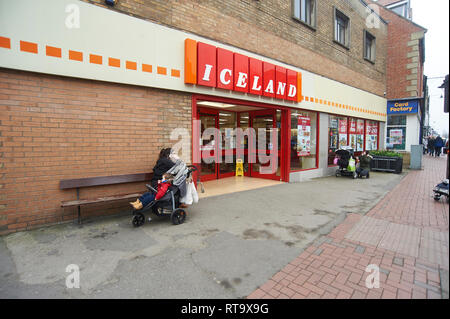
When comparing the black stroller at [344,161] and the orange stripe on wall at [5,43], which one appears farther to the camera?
the black stroller at [344,161]

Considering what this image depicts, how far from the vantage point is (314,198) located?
6.66m

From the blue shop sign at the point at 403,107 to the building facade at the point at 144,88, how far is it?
8033mm

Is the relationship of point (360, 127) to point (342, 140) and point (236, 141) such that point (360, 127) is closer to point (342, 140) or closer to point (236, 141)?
point (342, 140)

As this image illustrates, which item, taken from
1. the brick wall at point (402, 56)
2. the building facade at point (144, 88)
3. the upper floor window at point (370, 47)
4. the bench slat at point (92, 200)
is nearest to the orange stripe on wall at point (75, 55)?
the building facade at point (144, 88)

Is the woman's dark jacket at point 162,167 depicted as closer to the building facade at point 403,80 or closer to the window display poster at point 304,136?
the window display poster at point 304,136

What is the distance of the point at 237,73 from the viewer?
6.96 m

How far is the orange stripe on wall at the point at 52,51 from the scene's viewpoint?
4262 millimetres

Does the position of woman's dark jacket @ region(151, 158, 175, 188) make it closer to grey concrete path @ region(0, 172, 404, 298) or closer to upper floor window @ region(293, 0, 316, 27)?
grey concrete path @ region(0, 172, 404, 298)

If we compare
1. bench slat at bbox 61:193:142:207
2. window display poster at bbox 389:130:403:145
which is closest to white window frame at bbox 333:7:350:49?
window display poster at bbox 389:130:403:145

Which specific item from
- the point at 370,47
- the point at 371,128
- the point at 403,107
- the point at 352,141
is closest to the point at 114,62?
the point at 352,141

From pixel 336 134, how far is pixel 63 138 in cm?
1098

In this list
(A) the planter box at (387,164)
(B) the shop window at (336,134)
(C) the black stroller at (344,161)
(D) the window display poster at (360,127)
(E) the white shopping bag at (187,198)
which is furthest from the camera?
(D) the window display poster at (360,127)

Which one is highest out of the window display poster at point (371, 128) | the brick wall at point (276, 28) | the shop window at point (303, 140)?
the brick wall at point (276, 28)
